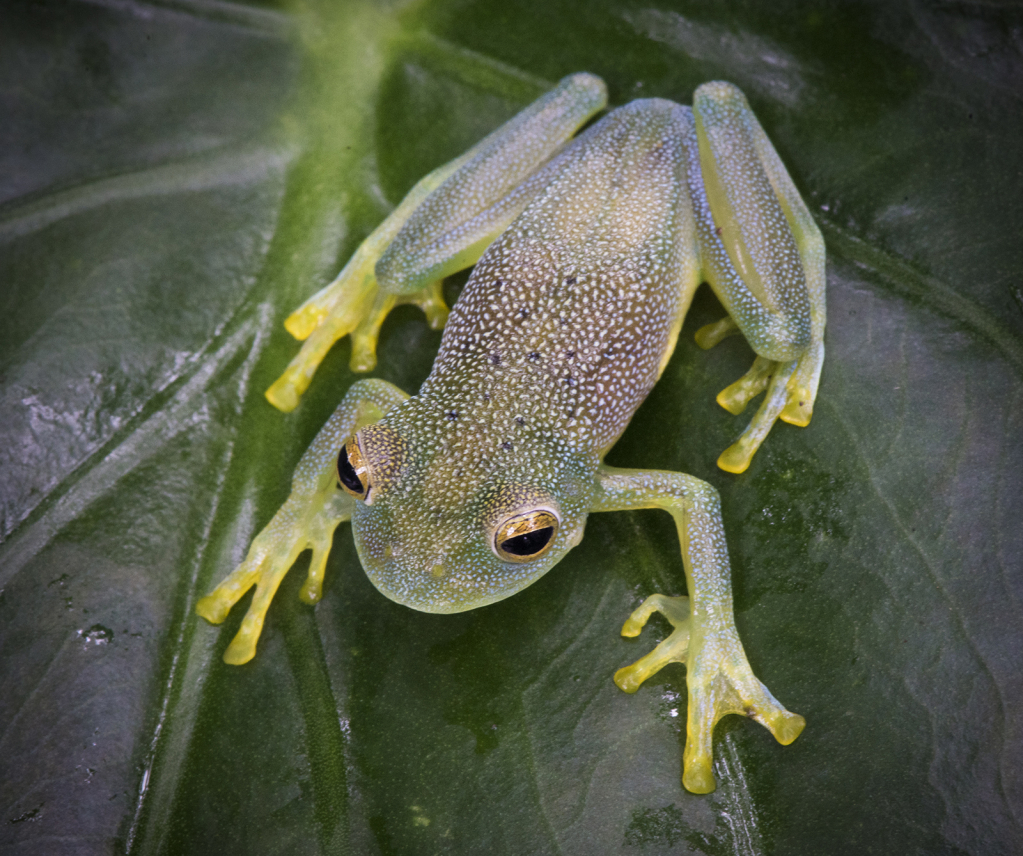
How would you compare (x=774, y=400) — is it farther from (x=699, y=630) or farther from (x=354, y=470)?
(x=354, y=470)

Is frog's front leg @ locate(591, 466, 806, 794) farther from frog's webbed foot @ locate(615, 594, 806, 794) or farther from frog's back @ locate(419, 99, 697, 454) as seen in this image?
frog's back @ locate(419, 99, 697, 454)

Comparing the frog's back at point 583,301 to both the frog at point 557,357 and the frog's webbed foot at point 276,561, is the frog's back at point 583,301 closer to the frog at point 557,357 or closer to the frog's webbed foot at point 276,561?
the frog at point 557,357

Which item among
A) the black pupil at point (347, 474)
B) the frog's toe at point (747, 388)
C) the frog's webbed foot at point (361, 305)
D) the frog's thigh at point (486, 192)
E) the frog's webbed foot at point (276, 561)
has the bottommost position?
the frog's webbed foot at point (276, 561)

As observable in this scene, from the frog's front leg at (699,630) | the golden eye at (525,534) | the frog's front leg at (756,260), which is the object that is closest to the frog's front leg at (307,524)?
the golden eye at (525,534)

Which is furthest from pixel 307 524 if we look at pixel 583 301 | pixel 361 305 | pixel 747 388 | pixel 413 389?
pixel 747 388

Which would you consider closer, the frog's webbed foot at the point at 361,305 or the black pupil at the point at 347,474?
the black pupil at the point at 347,474
